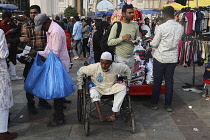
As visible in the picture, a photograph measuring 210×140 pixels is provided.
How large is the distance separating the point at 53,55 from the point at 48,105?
152 cm

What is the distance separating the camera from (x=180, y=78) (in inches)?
305

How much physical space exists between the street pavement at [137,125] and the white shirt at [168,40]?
42.2 inches

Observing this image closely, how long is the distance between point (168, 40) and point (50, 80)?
2369 millimetres

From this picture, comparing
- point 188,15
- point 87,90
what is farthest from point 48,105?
point 188,15

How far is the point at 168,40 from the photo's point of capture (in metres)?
4.65

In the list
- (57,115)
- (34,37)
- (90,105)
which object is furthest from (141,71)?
(34,37)

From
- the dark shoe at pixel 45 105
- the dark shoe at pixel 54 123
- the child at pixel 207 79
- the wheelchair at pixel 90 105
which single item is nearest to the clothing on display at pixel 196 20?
the child at pixel 207 79

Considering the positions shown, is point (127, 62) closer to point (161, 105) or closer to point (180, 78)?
point (161, 105)

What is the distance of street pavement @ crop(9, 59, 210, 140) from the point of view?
3.72m

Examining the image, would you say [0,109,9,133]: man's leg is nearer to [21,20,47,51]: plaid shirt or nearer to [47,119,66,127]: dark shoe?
[47,119,66,127]: dark shoe

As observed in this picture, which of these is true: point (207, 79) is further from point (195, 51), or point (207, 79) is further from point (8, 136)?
point (8, 136)

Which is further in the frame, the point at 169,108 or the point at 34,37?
the point at 169,108

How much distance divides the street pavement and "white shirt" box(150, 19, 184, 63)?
1072mm

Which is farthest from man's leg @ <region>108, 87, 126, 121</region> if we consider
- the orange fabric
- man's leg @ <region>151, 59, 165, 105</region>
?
the orange fabric
